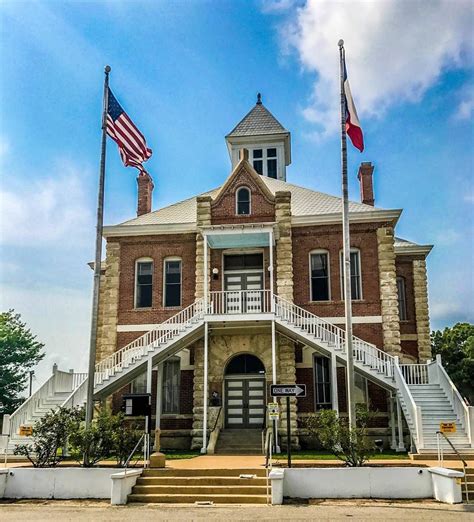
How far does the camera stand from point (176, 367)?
A: 2420cm

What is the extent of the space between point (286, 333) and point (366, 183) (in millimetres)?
10130

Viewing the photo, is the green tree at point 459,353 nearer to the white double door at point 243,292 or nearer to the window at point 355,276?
the window at point 355,276

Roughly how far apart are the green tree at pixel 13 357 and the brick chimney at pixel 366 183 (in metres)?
23.9

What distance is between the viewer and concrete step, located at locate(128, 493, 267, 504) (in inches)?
515

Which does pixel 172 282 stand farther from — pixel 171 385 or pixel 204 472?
pixel 204 472

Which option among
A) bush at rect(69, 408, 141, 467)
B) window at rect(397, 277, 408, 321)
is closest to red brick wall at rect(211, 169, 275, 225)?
window at rect(397, 277, 408, 321)

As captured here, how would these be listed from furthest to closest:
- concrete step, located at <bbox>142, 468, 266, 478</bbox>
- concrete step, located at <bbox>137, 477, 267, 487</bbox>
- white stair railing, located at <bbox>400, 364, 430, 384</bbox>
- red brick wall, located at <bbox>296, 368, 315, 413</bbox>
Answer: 1. red brick wall, located at <bbox>296, 368, 315, 413</bbox>
2. white stair railing, located at <bbox>400, 364, 430, 384</bbox>
3. concrete step, located at <bbox>142, 468, 266, 478</bbox>
4. concrete step, located at <bbox>137, 477, 267, 487</bbox>

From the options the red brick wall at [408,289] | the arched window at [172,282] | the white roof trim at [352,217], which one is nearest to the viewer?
the white roof trim at [352,217]

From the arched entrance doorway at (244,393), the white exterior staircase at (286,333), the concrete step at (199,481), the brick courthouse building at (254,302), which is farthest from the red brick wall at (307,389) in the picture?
the concrete step at (199,481)

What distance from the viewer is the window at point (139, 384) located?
24.2m

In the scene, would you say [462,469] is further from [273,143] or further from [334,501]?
[273,143]

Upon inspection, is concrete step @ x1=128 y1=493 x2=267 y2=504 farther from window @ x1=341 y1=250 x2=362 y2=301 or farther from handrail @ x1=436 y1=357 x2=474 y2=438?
window @ x1=341 y1=250 x2=362 y2=301

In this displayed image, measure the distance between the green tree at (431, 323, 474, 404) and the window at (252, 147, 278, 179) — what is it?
21813 mm

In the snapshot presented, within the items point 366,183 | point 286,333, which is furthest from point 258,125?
point 286,333
